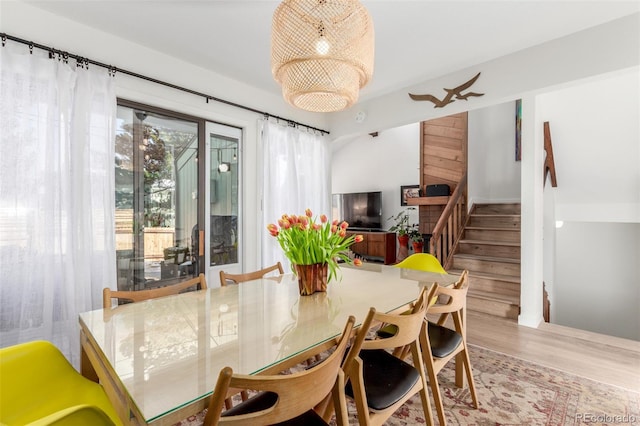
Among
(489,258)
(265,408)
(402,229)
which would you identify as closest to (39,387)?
(265,408)

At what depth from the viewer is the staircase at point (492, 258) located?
359 cm

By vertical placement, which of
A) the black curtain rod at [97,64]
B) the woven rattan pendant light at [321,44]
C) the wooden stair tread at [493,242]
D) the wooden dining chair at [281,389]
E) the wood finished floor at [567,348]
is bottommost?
the wood finished floor at [567,348]

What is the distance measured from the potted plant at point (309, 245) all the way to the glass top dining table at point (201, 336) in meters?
0.11

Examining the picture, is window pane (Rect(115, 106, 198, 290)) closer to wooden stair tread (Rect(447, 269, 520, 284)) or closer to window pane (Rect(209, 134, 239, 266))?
window pane (Rect(209, 134, 239, 266))

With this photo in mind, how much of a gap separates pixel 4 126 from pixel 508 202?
21.9ft

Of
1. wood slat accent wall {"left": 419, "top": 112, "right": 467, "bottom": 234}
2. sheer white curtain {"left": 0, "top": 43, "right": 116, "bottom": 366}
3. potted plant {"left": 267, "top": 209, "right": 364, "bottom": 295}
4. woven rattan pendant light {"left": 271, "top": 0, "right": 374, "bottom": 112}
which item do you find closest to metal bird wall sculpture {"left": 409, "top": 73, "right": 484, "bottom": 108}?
woven rattan pendant light {"left": 271, "top": 0, "right": 374, "bottom": 112}

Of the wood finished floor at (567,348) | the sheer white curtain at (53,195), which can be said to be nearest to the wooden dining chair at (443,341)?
the wood finished floor at (567,348)

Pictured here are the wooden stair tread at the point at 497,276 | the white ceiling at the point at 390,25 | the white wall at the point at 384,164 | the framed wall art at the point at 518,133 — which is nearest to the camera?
the white ceiling at the point at 390,25

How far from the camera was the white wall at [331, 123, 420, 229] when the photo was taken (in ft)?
23.4

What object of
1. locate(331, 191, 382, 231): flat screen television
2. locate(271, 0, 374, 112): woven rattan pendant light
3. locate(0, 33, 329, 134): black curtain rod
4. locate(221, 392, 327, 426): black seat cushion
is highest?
locate(0, 33, 329, 134): black curtain rod

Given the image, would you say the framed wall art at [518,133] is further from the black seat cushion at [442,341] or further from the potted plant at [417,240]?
the black seat cushion at [442,341]

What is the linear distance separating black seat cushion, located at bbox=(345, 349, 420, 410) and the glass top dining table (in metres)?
0.29

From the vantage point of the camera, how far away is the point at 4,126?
75.7 inches

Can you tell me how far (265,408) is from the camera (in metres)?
1.16
